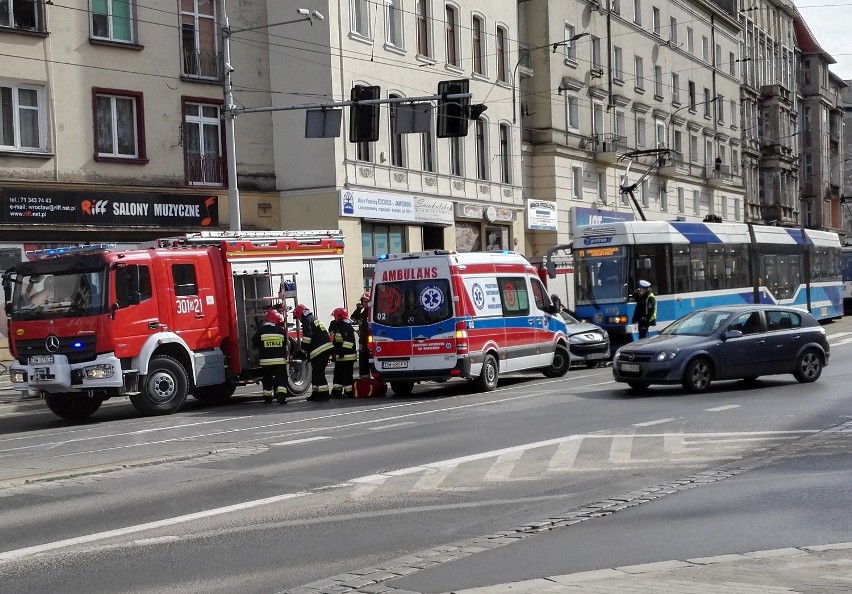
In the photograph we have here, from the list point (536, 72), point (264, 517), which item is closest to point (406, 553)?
point (264, 517)

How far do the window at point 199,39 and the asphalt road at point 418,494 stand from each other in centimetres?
1626

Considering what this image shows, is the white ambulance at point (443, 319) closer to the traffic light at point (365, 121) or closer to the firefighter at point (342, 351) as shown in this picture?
the firefighter at point (342, 351)

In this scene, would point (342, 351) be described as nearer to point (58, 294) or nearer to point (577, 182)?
point (58, 294)

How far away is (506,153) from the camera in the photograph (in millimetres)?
45469

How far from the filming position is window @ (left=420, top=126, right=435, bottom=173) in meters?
39.9

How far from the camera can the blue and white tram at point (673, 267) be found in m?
30.1

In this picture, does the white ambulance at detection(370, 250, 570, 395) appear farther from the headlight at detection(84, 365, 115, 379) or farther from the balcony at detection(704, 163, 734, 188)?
the balcony at detection(704, 163, 734, 188)

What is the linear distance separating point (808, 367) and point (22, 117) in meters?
18.7

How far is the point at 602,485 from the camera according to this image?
36.6ft

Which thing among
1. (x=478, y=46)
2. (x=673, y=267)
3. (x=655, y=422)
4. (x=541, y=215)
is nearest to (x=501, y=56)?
(x=478, y=46)

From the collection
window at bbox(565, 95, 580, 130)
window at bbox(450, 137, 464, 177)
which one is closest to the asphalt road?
window at bbox(450, 137, 464, 177)

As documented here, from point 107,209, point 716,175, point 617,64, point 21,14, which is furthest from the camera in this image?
point 716,175

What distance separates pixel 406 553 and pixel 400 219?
30.0 m

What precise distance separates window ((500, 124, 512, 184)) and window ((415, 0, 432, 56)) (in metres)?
5.67
